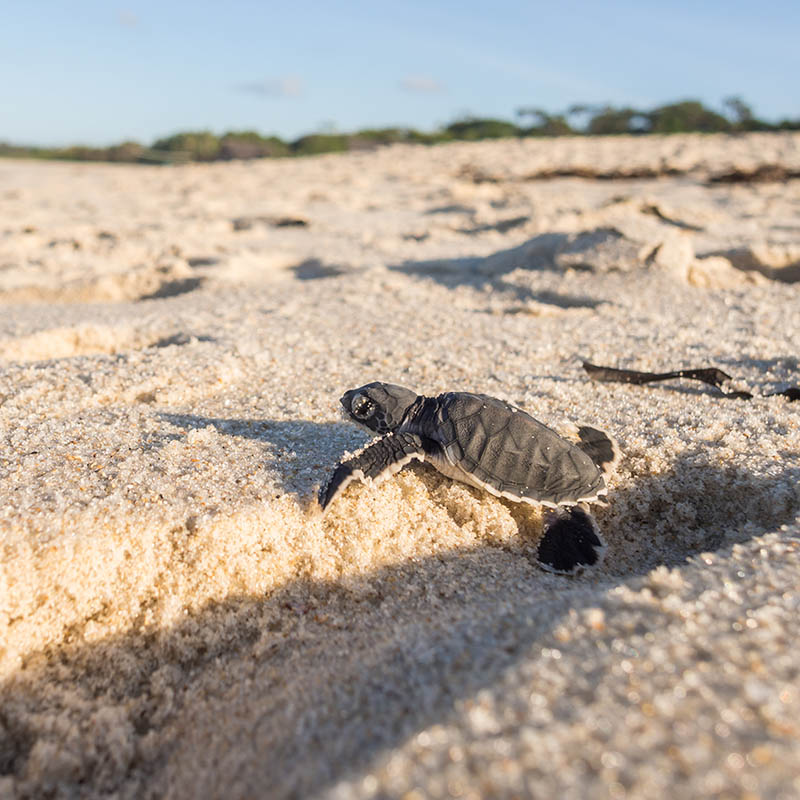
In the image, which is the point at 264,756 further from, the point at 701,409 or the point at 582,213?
the point at 582,213

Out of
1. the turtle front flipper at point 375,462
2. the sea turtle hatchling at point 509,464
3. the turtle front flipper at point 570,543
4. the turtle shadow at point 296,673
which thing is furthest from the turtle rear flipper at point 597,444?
the turtle front flipper at point 375,462

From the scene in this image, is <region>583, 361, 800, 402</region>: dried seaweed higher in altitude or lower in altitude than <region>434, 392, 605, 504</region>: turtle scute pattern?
lower

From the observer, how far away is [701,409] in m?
2.49

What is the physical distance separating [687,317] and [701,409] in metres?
1.48

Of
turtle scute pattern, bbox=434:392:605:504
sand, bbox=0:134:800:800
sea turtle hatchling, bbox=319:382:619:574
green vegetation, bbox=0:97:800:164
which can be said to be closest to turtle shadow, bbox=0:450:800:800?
sand, bbox=0:134:800:800

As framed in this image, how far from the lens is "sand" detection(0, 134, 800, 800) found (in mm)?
1036

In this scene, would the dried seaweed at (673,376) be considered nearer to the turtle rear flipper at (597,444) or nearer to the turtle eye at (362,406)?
the turtle rear flipper at (597,444)

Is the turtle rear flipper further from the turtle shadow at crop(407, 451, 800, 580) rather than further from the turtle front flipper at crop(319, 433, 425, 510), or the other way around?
the turtle front flipper at crop(319, 433, 425, 510)

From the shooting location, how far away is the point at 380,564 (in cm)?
182

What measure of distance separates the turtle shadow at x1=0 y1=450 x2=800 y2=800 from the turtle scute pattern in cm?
22

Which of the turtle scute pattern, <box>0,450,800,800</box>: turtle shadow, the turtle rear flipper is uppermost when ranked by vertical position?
the turtle scute pattern

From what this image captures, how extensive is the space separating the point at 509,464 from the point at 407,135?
20.4 metres

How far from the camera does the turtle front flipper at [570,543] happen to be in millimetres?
1813

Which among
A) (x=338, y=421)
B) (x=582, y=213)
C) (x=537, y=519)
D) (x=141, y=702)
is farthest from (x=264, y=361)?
(x=582, y=213)
